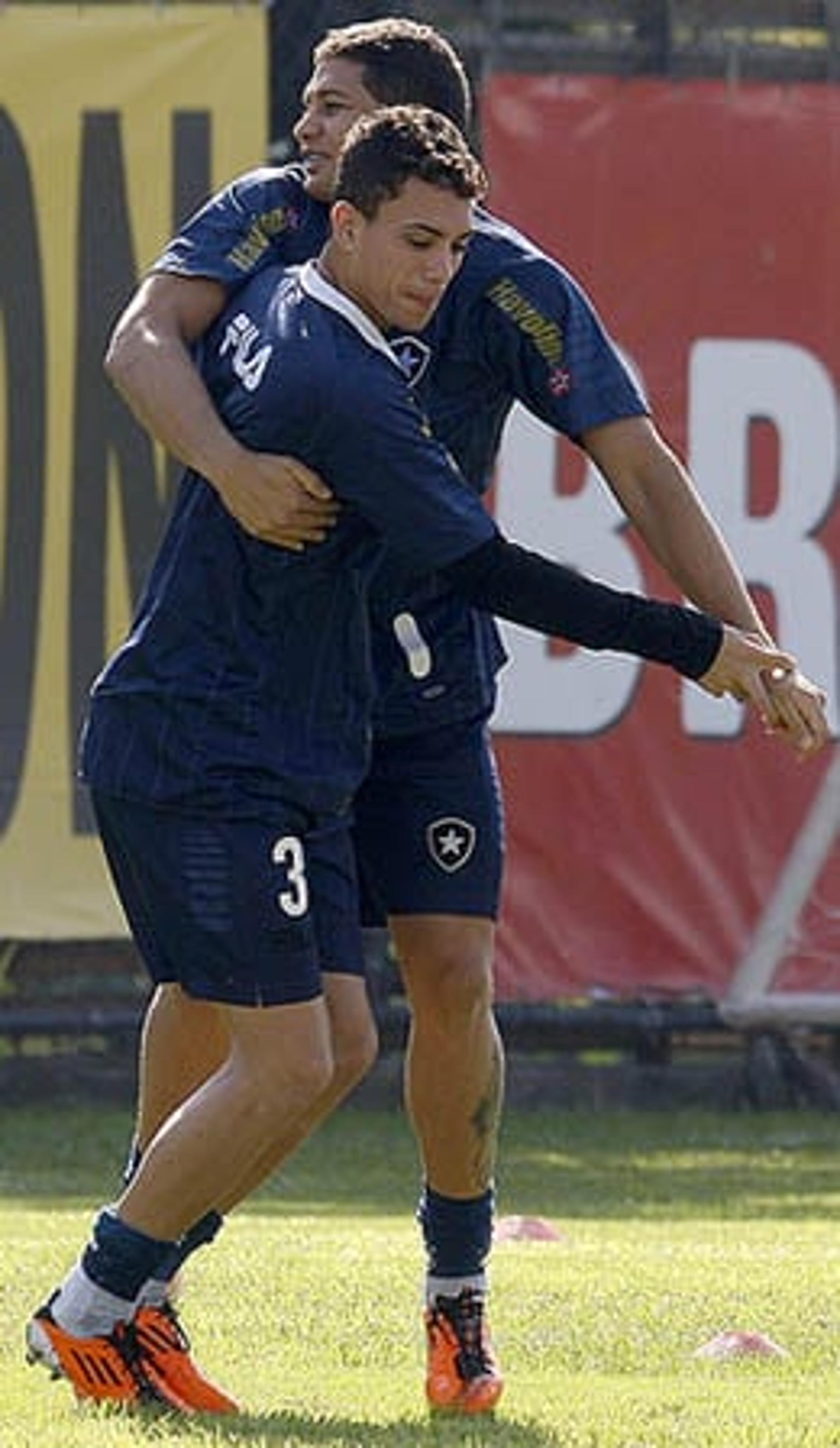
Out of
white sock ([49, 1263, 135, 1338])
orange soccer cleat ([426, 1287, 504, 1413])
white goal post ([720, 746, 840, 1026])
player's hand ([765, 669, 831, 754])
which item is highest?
player's hand ([765, 669, 831, 754])

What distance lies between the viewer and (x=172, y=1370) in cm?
609

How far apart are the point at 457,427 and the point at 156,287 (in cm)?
53

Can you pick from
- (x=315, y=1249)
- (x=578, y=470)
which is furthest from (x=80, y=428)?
(x=315, y=1249)

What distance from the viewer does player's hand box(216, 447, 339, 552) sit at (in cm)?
579

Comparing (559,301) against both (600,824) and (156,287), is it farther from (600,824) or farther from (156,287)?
(600,824)

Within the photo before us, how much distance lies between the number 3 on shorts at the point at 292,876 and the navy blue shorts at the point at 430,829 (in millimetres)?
349

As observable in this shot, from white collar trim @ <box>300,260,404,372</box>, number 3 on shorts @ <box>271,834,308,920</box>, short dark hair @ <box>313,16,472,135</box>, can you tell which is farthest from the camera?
short dark hair @ <box>313,16,472,135</box>

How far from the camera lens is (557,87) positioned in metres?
12.9

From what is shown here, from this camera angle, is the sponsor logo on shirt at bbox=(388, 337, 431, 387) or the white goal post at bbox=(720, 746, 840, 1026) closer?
the sponsor logo on shirt at bbox=(388, 337, 431, 387)

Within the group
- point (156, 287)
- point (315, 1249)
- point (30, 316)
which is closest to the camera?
point (156, 287)

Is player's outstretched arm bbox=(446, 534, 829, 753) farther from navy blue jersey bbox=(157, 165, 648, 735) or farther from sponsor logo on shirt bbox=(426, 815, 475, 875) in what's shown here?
sponsor logo on shirt bbox=(426, 815, 475, 875)

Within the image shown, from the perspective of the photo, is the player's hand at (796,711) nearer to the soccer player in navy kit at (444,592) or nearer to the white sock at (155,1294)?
the soccer player in navy kit at (444,592)

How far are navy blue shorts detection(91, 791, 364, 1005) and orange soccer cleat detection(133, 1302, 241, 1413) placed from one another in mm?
512

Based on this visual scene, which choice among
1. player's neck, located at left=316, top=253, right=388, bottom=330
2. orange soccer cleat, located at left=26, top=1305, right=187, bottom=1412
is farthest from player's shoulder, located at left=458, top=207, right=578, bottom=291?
orange soccer cleat, located at left=26, top=1305, right=187, bottom=1412
